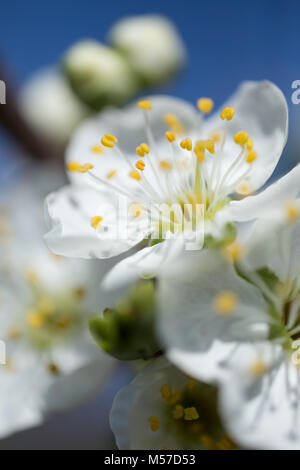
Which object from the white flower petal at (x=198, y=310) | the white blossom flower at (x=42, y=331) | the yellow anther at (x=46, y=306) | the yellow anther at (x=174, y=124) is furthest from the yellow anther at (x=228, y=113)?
the yellow anther at (x=46, y=306)

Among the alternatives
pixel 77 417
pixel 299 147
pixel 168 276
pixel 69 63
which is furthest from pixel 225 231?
pixel 77 417

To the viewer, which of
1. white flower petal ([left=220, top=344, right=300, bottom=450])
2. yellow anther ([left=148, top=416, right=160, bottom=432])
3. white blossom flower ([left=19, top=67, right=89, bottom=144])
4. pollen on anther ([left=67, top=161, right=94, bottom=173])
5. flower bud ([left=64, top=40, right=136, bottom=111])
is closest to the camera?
white flower petal ([left=220, top=344, right=300, bottom=450])

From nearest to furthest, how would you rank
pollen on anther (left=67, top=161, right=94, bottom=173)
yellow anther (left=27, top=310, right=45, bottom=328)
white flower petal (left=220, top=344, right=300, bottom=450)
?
white flower petal (left=220, top=344, right=300, bottom=450) < pollen on anther (left=67, top=161, right=94, bottom=173) < yellow anther (left=27, top=310, right=45, bottom=328)

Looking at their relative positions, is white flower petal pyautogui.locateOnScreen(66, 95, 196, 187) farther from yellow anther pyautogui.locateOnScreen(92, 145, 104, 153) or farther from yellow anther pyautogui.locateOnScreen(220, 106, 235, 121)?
yellow anther pyautogui.locateOnScreen(220, 106, 235, 121)

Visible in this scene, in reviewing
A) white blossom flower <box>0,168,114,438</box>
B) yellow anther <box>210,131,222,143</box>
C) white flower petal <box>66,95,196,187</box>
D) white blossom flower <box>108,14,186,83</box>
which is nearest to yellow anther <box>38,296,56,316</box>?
white blossom flower <box>0,168,114,438</box>

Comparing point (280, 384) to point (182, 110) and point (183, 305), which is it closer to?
Answer: point (183, 305)

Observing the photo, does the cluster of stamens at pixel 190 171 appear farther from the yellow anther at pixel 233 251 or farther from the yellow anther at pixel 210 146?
the yellow anther at pixel 233 251

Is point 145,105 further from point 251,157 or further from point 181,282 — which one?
point 181,282
